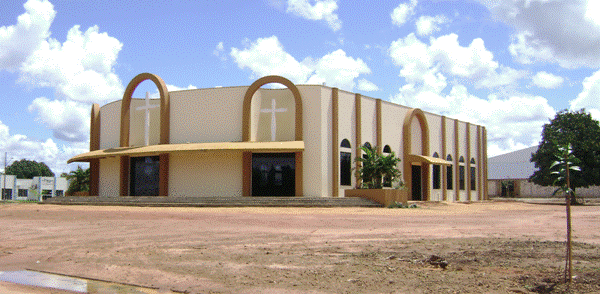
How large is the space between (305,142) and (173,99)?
8523 millimetres

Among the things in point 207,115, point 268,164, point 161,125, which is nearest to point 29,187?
point 161,125

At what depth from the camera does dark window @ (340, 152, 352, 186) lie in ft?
94.3

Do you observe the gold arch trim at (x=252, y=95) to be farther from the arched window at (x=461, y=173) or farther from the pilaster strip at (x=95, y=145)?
the arched window at (x=461, y=173)

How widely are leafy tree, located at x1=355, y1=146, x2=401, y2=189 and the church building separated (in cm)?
196

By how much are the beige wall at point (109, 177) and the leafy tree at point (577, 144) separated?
27.8 meters

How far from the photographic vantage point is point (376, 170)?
26281mm

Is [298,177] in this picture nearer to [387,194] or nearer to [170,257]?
[387,194]

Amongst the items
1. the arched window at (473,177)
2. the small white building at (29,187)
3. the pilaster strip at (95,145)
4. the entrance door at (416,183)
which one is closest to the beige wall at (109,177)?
the pilaster strip at (95,145)

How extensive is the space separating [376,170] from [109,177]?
17.4 meters

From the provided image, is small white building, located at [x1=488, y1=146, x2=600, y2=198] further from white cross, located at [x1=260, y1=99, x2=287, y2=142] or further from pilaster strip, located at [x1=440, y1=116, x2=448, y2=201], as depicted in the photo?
white cross, located at [x1=260, y1=99, x2=287, y2=142]

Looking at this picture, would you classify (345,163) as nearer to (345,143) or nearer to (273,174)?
(345,143)

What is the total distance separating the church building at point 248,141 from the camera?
91.1 feet

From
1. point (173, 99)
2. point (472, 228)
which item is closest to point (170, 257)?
point (472, 228)

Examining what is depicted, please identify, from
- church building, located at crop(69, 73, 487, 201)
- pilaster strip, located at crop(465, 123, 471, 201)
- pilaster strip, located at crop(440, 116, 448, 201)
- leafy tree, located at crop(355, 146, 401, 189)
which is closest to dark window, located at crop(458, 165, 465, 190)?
pilaster strip, located at crop(465, 123, 471, 201)
